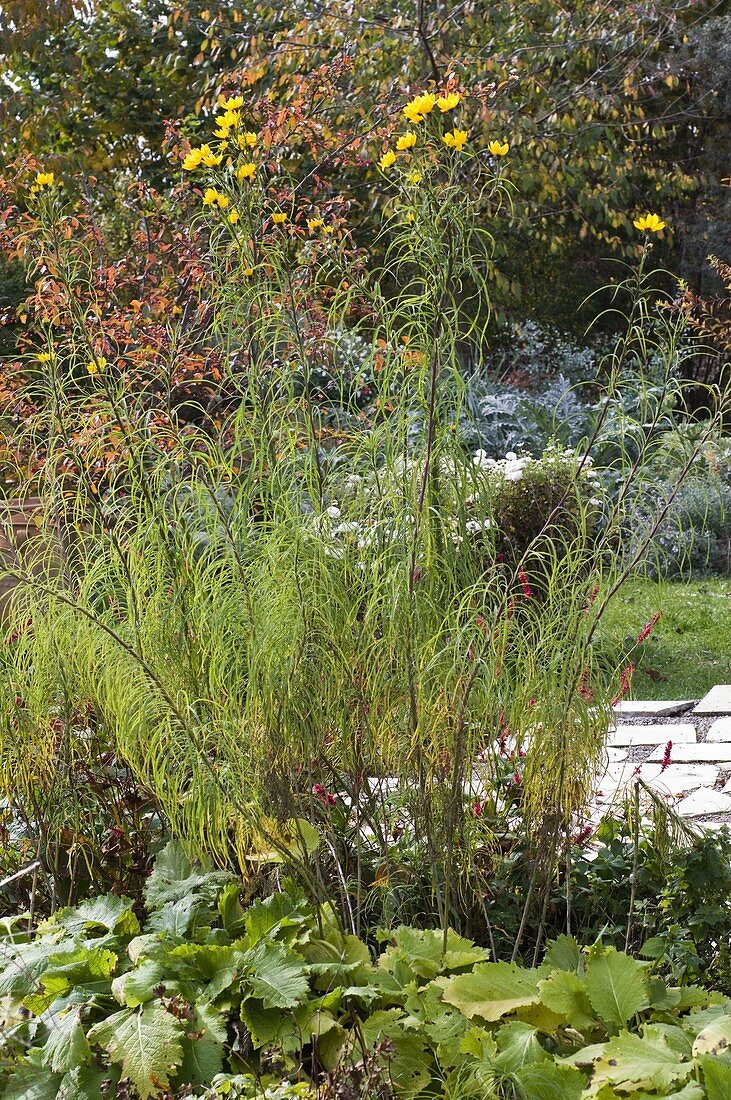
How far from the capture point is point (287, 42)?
8539 millimetres

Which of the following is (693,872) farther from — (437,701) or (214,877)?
(214,877)

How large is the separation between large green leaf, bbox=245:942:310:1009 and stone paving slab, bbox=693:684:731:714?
342 centimetres

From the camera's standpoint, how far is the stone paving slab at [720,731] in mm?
4605

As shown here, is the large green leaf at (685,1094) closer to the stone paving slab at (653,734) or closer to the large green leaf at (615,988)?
the large green leaf at (615,988)

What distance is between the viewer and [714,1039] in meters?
1.65

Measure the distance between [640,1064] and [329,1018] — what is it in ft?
1.83

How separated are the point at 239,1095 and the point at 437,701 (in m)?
0.75

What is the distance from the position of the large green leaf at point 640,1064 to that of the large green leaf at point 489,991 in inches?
7.2

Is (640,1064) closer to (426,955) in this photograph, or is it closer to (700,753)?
(426,955)

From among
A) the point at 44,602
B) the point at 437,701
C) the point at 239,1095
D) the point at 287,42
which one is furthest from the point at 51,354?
the point at 287,42

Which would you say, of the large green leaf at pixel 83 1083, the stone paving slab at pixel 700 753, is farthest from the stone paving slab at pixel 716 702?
the large green leaf at pixel 83 1083

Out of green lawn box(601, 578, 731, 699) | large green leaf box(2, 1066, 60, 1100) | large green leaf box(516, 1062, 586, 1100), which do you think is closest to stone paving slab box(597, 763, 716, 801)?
green lawn box(601, 578, 731, 699)

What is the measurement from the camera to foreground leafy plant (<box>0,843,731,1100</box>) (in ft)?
5.66

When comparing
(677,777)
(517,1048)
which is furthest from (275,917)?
(677,777)
